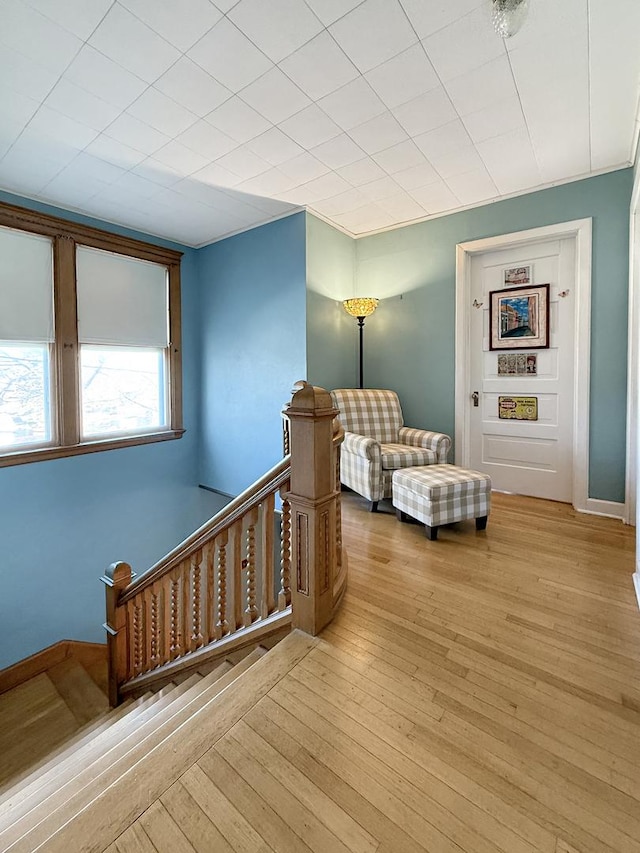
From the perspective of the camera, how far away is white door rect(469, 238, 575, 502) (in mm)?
3275

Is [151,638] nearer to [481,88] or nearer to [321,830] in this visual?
[321,830]

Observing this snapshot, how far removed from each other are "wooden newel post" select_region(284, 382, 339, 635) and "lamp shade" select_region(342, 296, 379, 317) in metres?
2.37

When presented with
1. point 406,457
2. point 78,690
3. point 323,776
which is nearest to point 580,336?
point 406,457

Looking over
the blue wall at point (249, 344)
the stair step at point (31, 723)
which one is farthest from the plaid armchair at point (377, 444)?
the stair step at point (31, 723)

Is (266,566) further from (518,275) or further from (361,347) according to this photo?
(518,275)

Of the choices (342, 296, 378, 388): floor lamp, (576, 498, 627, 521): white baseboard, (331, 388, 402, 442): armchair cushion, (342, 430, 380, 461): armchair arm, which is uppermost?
(342, 296, 378, 388): floor lamp

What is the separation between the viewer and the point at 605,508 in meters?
3.04

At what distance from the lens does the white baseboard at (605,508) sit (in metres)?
2.98

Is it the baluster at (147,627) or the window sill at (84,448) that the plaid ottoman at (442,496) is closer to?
the baluster at (147,627)

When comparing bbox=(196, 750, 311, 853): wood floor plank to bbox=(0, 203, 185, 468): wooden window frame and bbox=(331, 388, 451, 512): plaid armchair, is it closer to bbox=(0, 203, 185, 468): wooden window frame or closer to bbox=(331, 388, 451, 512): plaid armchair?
bbox=(331, 388, 451, 512): plaid armchair

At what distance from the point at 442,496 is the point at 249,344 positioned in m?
2.48

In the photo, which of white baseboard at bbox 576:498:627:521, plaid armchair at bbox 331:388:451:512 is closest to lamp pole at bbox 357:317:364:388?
plaid armchair at bbox 331:388:451:512

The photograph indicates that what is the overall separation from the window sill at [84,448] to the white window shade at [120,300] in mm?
951

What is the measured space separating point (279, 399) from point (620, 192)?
3115mm
